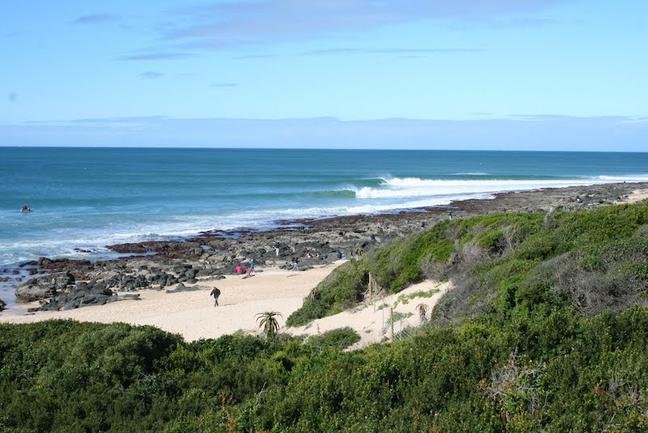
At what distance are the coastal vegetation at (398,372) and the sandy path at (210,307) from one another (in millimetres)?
8283

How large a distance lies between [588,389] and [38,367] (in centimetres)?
716

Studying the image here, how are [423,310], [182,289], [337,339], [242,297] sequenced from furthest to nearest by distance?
1. [182,289]
2. [242,297]
3. [337,339]
4. [423,310]

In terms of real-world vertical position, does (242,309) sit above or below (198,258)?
below

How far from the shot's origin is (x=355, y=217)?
4869 centimetres

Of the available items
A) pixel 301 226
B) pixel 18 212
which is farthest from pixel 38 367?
pixel 18 212

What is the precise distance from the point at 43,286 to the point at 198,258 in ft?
27.7

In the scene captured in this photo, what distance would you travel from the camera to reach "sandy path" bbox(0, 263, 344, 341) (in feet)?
65.1

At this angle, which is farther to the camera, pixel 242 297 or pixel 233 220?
pixel 233 220

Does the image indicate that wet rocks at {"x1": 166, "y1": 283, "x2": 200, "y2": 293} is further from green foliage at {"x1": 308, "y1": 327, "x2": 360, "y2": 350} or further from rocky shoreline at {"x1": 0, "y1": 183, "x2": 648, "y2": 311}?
green foliage at {"x1": 308, "y1": 327, "x2": 360, "y2": 350}

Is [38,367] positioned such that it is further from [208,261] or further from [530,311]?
[208,261]

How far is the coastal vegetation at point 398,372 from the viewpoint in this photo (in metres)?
6.71

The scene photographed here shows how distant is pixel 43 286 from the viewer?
2744cm

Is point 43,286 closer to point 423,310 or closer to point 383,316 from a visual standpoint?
point 383,316

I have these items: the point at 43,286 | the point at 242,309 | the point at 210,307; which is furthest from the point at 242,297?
the point at 43,286
